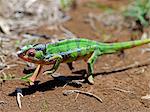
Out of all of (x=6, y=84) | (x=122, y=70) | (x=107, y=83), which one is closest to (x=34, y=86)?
(x=6, y=84)

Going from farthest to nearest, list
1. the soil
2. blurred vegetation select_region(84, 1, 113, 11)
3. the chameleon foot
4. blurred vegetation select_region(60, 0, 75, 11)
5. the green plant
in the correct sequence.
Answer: blurred vegetation select_region(84, 1, 113, 11), blurred vegetation select_region(60, 0, 75, 11), the green plant, the chameleon foot, the soil

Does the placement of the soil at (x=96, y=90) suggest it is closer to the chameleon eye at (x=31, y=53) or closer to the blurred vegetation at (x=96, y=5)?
the chameleon eye at (x=31, y=53)

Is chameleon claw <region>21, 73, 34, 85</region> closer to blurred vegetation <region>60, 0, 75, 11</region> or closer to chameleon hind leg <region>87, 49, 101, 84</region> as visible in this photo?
chameleon hind leg <region>87, 49, 101, 84</region>

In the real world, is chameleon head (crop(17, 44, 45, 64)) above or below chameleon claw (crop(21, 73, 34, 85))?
above

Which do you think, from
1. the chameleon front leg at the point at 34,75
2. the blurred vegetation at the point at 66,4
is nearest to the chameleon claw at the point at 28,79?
the chameleon front leg at the point at 34,75

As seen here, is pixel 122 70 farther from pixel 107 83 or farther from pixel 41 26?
pixel 41 26

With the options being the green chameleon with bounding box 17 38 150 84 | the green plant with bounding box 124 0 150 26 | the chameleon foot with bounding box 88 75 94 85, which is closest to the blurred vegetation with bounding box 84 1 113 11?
the green plant with bounding box 124 0 150 26
